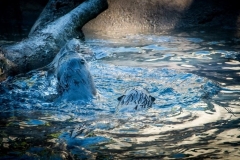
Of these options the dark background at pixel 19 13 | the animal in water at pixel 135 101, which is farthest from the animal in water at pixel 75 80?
the dark background at pixel 19 13

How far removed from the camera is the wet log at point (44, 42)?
3.92 meters

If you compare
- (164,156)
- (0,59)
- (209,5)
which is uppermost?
(209,5)

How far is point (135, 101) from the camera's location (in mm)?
2541

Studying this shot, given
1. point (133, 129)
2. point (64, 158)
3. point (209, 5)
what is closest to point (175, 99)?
point (133, 129)

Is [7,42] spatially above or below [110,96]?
above

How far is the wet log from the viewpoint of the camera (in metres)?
3.92

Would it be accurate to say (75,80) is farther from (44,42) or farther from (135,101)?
(44,42)

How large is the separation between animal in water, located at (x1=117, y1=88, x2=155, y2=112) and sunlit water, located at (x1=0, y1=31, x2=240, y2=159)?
6 cm

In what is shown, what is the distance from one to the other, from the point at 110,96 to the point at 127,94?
273 mm

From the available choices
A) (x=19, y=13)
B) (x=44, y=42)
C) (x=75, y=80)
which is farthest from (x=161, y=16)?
(x=75, y=80)

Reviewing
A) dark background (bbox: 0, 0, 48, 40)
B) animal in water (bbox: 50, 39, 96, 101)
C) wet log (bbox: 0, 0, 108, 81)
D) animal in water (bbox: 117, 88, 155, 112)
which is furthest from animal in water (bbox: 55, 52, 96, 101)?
dark background (bbox: 0, 0, 48, 40)

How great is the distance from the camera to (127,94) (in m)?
2.64

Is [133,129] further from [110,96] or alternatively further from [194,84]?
[194,84]

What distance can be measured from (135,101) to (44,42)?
2348 millimetres
